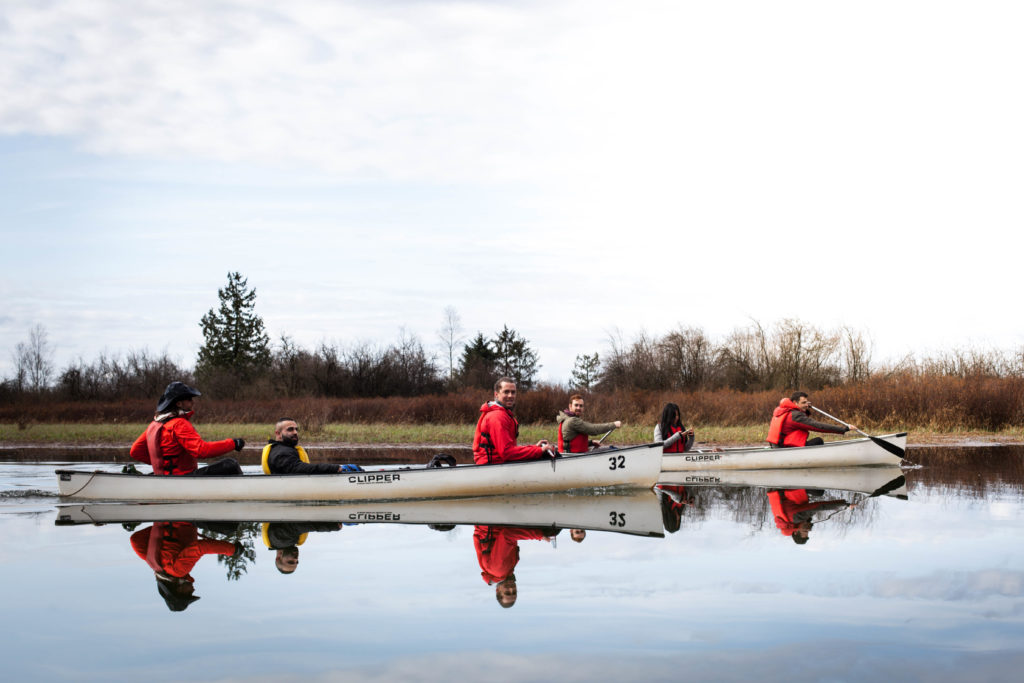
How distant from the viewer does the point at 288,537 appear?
10219 mm

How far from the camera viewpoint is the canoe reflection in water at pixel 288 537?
869 cm

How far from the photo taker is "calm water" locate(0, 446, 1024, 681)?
5.62 metres

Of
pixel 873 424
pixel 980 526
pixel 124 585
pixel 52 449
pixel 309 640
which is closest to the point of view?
pixel 309 640

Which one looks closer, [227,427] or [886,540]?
[886,540]

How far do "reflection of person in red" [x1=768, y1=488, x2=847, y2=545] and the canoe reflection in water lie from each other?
5160mm

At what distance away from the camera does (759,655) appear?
570 centimetres

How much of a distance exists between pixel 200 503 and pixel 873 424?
72.7 feet

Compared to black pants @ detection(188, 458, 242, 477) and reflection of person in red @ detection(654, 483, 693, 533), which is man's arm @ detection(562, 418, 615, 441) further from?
black pants @ detection(188, 458, 242, 477)

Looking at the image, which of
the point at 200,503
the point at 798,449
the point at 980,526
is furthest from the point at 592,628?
the point at 798,449

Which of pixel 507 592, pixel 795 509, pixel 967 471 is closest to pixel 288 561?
pixel 507 592

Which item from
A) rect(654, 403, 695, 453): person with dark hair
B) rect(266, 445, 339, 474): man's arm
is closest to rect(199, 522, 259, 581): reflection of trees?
rect(266, 445, 339, 474): man's arm

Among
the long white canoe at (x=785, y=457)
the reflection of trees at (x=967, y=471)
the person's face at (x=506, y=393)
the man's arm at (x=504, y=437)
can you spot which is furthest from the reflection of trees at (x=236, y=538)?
the reflection of trees at (x=967, y=471)

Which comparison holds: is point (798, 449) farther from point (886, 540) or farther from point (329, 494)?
point (329, 494)

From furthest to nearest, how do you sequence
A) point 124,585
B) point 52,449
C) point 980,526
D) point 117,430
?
point 117,430 → point 52,449 → point 980,526 → point 124,585
